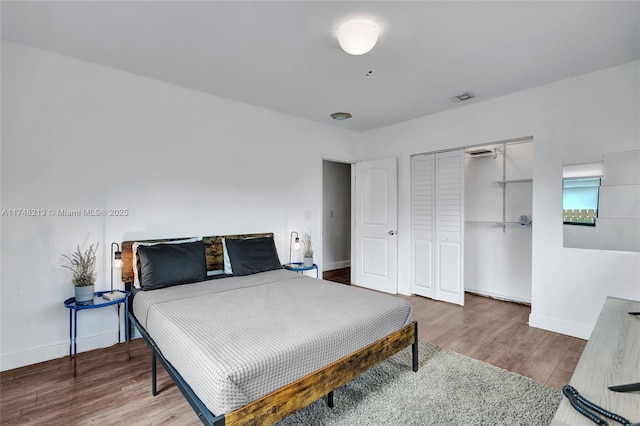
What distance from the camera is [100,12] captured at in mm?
2104

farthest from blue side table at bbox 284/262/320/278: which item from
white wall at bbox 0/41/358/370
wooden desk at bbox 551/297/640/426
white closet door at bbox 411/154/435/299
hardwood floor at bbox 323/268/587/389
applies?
wooden desk at bbox 551/297/640/426

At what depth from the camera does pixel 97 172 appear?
287 centimetres

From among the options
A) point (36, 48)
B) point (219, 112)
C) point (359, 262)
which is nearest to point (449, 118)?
point (359, 262)

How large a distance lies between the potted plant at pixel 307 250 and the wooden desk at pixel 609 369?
10.2 ft

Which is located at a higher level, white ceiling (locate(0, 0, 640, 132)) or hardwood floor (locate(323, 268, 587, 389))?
white ceiling (locate(0, 0, 640, 132))

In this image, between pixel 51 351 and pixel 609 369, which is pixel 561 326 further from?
pixel 51 351

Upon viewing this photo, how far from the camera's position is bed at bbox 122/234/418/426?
146cm

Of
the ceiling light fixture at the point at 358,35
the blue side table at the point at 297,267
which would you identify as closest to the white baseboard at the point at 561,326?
the blue side table at the point at 297,267

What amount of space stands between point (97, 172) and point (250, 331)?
2231mm

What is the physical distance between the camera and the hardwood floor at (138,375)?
1.93 metres

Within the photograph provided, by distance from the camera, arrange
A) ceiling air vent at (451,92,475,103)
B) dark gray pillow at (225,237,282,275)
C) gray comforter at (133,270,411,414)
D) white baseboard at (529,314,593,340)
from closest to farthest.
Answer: gray comforter at (133,270,411,414) → white baseboard at (529,314,593,340) → dark gray pillow at (225,237,282,275) → ceiling air vent at (451,92,475,103)

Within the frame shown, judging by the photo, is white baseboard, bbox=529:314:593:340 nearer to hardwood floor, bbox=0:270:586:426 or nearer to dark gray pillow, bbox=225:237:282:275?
hardwood floor, bbox=0:270:586:426

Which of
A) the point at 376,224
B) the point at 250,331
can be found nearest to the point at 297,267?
the point at 376,224

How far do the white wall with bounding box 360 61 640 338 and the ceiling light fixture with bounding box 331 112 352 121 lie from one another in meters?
1.55
